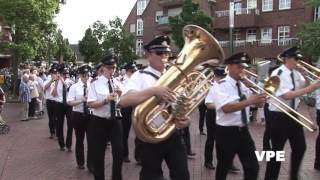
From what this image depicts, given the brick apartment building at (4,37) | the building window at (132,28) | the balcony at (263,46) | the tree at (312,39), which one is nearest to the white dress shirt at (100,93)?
the brick apartment building at (4,37)

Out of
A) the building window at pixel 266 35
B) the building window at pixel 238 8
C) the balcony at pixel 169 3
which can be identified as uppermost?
the balcony at pixel 169 3

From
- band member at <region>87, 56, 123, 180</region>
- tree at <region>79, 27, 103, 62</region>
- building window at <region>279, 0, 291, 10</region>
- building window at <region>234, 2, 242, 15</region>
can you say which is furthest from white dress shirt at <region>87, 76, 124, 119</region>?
building window at <region>234, 2, 242, 15</region>

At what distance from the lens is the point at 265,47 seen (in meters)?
41.3

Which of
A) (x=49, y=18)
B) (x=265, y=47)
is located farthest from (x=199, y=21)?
(x=49, y=18)

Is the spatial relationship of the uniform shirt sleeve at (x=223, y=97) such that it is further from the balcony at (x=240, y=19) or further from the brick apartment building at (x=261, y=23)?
the balcony at (x=240, y=19)

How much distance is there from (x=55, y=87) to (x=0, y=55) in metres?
13.5

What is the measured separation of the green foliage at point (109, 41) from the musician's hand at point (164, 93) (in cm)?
3909

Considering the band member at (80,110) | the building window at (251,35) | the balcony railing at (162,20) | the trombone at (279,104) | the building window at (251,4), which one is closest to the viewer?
the trombone at (279,104)

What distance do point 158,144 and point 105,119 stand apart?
7.05ft

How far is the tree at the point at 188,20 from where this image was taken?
3591cm

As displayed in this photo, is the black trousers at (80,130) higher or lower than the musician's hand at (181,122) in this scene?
lower

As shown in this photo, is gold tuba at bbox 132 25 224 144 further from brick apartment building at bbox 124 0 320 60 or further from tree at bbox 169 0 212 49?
brick apartment building at bbox 124 0 320 60

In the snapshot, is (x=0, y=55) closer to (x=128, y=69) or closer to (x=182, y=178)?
(x=128, y=69)

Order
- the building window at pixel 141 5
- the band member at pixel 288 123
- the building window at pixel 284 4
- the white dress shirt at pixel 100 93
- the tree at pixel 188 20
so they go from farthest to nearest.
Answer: the building window at pixel 141 5 → the building window at pixel 284 4 → the tree at pixel 188 20 → the white dress shirt at pixel 100 93 → the band member at pixel 288 123
